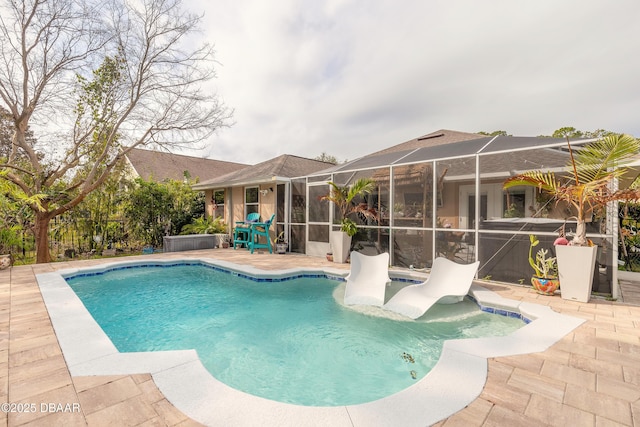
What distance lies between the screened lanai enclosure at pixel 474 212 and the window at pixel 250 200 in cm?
454

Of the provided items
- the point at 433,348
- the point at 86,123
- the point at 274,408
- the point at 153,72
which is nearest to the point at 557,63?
the point at 433,348

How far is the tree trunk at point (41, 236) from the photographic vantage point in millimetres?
8375

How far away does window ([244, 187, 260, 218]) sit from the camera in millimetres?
11537

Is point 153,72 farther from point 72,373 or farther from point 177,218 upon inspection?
point 72,373

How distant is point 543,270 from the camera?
5094 mm

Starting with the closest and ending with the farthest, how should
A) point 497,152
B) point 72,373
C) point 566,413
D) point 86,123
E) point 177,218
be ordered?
point 566,413 → point 72,373 → point 497,152 → point 86,123 → point 177,218

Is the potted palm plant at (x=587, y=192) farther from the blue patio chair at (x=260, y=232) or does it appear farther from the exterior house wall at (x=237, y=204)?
the exterior house wall at (x=237, y=204)

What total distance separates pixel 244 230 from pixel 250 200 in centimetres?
156

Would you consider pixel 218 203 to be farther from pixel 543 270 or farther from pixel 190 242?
pixel 543 270

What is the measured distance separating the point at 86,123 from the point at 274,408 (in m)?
12.0

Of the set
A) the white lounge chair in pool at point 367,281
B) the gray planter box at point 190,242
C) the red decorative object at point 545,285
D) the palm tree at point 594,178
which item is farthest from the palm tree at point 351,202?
the gray planter box at point 190,242

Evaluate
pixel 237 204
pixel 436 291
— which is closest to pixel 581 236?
pixel 436 291

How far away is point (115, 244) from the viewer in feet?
35.2

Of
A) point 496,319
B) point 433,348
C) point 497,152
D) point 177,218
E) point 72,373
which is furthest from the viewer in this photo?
point 177,218
